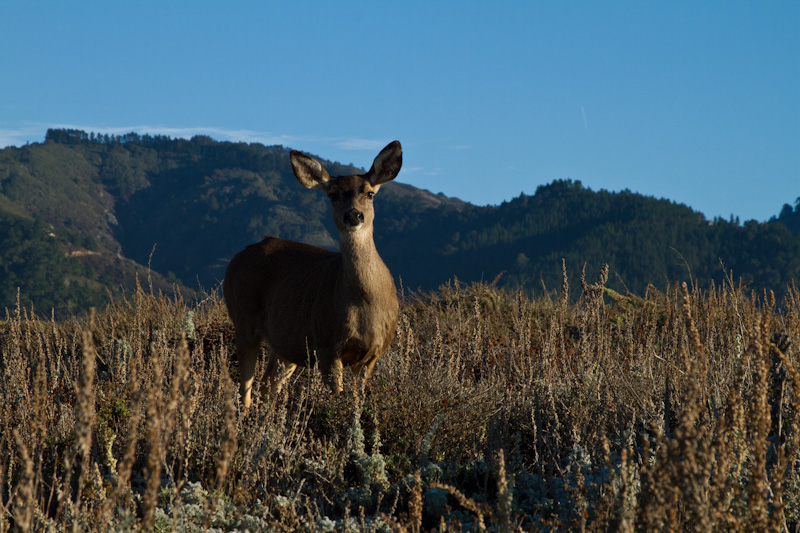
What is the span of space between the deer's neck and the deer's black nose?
167 mm

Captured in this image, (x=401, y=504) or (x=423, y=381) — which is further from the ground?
(x=423, y=381)

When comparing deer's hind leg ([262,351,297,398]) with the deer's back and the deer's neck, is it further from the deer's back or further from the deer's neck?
the deer's neck

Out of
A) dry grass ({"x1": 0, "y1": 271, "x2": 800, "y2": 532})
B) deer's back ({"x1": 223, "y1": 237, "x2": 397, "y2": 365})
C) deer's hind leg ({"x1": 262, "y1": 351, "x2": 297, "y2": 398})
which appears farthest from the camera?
deer's hind leg ({"x1": 262, "y1": 351, "x2": 297, "y2": 398})

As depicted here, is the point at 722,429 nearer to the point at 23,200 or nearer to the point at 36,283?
the point at 36,283

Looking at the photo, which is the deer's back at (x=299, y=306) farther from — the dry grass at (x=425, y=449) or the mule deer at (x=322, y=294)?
the dry grass at (x=425, y=449)

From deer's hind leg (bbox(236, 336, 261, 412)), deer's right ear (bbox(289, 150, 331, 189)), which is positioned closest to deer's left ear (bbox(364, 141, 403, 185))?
deer's right ear (bbox(289, 150, 331, 189))

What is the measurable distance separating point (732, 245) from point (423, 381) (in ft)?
399

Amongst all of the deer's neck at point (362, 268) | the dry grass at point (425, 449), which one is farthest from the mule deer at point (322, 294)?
the dry grass at point (425, 449)

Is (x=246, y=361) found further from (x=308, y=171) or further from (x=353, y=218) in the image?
(x=353, y=218)

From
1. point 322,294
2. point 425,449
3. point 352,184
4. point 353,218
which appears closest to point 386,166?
point 352,184

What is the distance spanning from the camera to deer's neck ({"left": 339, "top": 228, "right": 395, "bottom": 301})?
20.7 feet

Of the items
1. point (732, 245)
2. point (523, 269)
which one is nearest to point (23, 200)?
point (523, 269)

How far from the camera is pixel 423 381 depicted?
6020 millimetres

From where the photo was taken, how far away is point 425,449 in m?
4.88
